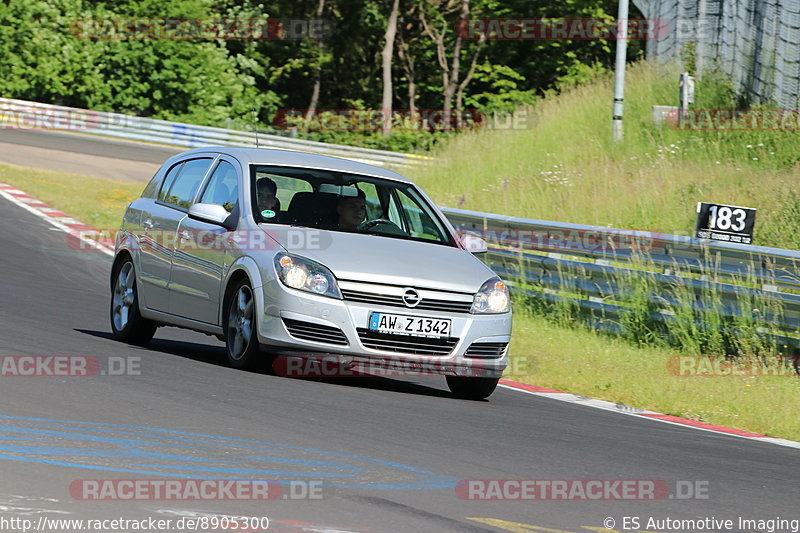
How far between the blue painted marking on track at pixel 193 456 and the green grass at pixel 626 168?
40.1 feet

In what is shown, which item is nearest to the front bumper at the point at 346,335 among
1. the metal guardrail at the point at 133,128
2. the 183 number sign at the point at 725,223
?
the 183 number sign at the point at 725,223

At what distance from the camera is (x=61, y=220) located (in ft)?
77.4

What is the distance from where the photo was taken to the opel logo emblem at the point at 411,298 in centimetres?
947

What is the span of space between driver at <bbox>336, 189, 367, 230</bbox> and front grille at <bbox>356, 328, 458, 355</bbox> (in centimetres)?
121

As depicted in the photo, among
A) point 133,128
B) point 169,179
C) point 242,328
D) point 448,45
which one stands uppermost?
point 448,45

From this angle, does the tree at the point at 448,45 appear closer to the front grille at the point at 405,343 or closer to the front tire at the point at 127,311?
the front tire at the point at 127,311

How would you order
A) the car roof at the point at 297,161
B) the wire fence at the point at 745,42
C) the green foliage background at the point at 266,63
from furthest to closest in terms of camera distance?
the green foliage background at the point at 266,63
the wire fence at the point at 745,42
the car roof at the point at 297,161

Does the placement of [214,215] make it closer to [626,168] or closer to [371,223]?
[371,223]

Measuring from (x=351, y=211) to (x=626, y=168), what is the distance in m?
14.5

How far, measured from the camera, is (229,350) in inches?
403

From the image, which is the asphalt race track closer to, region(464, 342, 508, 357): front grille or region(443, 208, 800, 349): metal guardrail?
region(464, 342, 508, 357): front grille

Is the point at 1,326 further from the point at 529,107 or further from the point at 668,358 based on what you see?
the point at 529,107

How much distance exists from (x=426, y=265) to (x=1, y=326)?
419 centimetres

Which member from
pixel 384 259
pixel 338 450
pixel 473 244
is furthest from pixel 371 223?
pixel 338 450
